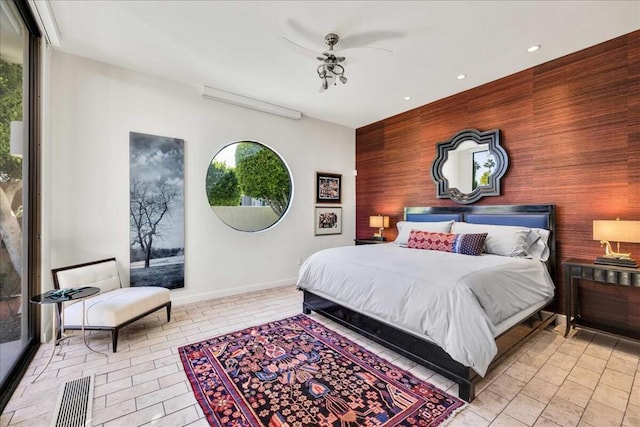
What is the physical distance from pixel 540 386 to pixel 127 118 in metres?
4.91

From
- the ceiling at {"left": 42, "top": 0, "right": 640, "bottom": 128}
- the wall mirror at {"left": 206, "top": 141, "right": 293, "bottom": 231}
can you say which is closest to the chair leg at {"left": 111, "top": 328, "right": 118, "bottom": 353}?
the wall mirror at {"left": 206, "top": 141, "right": 293, "bottom": 231}

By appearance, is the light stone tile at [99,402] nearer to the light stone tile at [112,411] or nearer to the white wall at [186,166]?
the light stone tile at [112,411]

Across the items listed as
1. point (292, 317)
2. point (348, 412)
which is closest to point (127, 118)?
point (292, 317)

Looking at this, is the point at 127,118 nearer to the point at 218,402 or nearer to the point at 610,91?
the point at 218,402

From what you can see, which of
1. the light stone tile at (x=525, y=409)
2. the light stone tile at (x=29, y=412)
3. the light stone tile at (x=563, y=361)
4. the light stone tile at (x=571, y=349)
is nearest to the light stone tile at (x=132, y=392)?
the light stone tile at (x=29, y=412)

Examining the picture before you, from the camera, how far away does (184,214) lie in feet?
12.5

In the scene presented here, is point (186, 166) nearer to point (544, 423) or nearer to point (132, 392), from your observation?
point (132, 392)

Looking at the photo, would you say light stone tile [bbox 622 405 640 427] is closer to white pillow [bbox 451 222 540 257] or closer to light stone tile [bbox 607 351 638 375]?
light stone tile [bbox 607 351 638 375]

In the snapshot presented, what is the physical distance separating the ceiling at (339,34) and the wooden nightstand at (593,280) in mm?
2300

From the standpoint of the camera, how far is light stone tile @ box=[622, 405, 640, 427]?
168cm

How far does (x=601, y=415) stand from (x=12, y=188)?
456cm

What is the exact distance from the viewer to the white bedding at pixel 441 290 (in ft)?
6.30

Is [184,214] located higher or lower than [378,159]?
lower

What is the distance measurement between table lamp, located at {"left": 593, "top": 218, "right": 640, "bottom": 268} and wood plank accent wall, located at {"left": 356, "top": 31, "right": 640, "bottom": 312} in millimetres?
272
